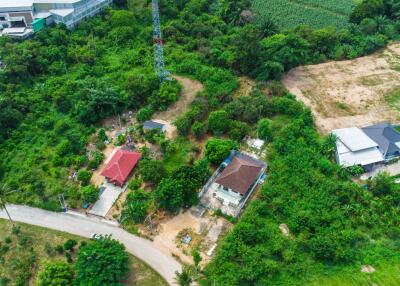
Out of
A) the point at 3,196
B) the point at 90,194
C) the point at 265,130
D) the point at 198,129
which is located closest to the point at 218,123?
the point at 198,129

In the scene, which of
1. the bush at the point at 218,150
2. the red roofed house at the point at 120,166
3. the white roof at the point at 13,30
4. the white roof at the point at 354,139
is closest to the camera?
the red roofed house at the point at 120,166

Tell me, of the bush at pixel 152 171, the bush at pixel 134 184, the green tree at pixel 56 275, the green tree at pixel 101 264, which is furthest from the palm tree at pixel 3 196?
the bush at pixel 152 171

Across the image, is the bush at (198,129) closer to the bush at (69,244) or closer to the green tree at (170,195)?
the green tree at (170,195)

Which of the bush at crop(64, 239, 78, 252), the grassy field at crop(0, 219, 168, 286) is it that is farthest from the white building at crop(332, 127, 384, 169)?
the bush at crop(64, 239, 78, 252)

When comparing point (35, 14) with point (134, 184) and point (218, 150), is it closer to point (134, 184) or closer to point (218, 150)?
point (134, 184)

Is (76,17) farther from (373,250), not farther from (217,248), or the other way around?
(373,250)

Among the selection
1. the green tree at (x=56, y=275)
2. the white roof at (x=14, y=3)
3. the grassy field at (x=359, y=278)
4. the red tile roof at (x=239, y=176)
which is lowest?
the grassy field at (x=359, y=278)

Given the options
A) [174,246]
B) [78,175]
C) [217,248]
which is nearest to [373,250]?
[217,248]

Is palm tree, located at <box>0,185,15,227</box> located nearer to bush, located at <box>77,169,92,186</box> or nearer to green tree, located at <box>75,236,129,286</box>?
bush, located at <box>77,169,92,186</box>
